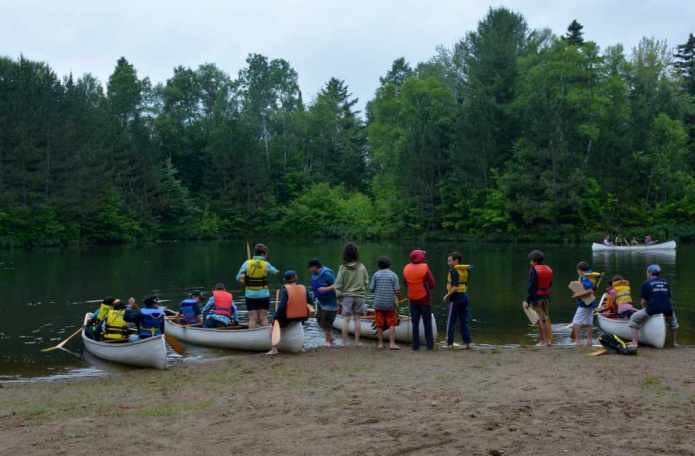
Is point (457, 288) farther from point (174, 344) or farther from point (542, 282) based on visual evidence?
point (174, 344)

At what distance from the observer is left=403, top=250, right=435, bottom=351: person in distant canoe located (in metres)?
12.6

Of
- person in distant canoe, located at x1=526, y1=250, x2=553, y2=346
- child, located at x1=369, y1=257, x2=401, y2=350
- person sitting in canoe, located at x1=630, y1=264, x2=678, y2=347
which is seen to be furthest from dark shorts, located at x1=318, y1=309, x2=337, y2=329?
person sitting in canoe, located at x1=630, y1=264, x2=678, y2=347

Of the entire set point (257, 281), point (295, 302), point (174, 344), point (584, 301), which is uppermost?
point (257, 281)

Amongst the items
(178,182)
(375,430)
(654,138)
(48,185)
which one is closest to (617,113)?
(654,138)

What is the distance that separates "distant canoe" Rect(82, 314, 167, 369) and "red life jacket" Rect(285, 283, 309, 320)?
2421 millimetres

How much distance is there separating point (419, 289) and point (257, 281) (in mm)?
3212

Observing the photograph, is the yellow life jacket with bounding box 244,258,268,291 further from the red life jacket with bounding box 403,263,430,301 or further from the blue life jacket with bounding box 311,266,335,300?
the red life jacket with bounding box 403,263,430,301

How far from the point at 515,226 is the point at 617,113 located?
12936 millimetres

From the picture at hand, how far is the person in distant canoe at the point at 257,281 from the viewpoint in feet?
44.0

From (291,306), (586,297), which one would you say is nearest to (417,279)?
(291,306)

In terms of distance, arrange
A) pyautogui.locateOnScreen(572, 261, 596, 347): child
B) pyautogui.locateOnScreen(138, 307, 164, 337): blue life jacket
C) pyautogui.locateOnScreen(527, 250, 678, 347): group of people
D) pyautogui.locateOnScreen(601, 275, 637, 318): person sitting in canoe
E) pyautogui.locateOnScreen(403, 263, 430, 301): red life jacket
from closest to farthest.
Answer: pyautogui.locateOnScreen(403, 263, 430, 301): red life jacket, pyautogui.locateOnScreen(527, 250, 678, 347): group of people, pyautogui.locateOnScreen(572, 261, 596, 347): child, pyautogui.locateOnScreen(138, 307, 164, 337): blue life jacket, pyautogui.locateOnScreen(601, 275, 637, 318): person sitting in canoe

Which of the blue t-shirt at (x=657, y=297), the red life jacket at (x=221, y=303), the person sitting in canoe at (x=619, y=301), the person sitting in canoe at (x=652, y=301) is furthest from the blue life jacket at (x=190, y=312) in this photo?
the blue t-shirt at (x=657, y=297)

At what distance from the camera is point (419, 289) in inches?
497

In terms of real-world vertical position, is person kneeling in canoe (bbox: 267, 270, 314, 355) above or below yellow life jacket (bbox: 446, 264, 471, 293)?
below
